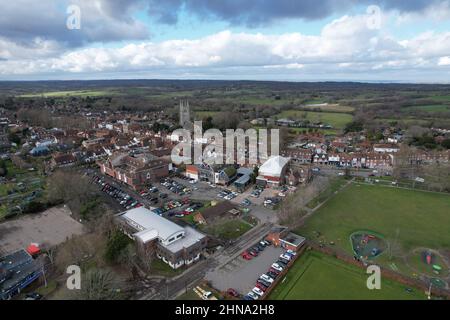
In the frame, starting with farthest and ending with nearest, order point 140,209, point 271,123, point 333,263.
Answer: point 271,123 < point 140,209 < point 333,263

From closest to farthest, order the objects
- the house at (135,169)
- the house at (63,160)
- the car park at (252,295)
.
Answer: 1. the car park at (252,295)
2. the house at (135,169)
3. the house at (63,160)

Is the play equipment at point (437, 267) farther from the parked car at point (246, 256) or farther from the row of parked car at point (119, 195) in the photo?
the row of parked car at point (119, 195)

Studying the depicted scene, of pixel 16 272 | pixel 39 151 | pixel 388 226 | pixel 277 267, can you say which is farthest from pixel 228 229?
pixel 39 151

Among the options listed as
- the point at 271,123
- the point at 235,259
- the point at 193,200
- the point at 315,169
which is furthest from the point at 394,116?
the point at 235,259

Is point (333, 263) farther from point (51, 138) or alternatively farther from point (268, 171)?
point (51, 138)

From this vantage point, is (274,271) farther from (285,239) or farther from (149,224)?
(149,224)

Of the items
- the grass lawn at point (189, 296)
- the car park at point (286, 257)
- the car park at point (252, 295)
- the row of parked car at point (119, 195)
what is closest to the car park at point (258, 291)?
the car park at point (252, 295)
